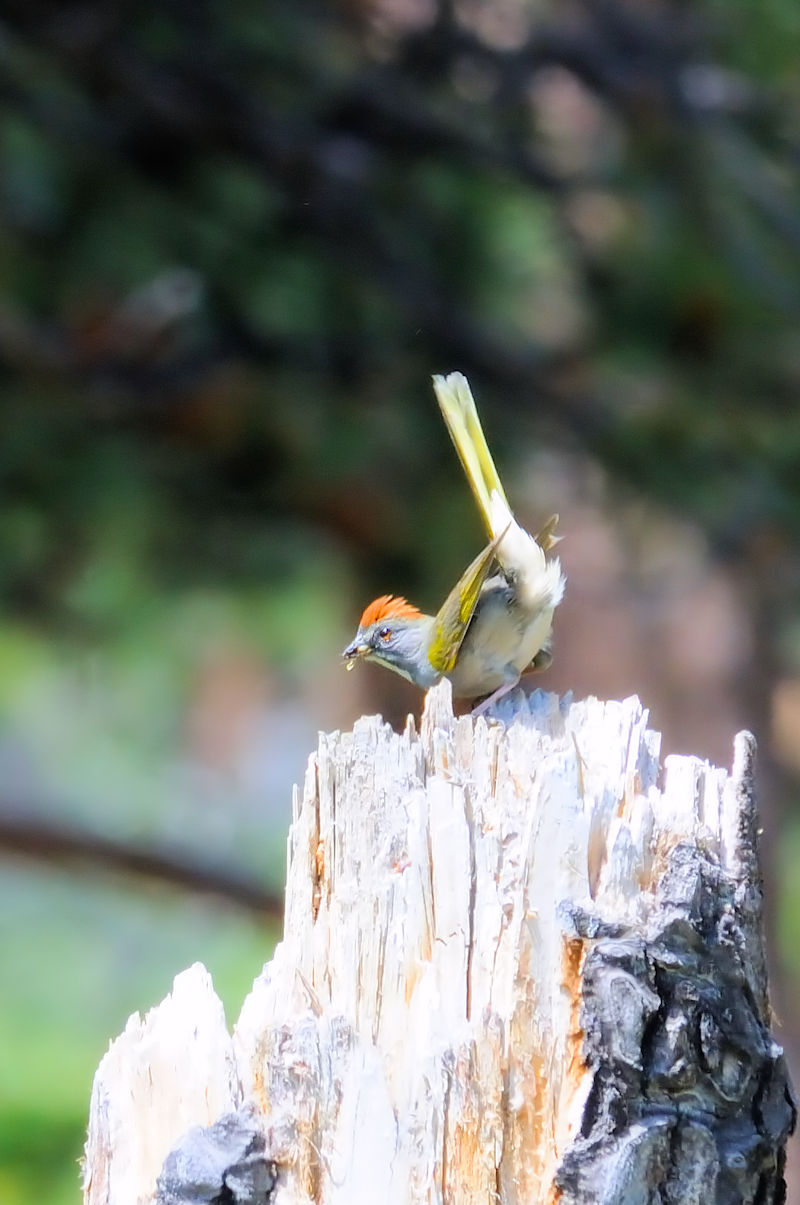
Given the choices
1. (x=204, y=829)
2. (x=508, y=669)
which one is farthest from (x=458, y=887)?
(x=204, y=829)

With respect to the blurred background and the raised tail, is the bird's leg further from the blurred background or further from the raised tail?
the blurred background

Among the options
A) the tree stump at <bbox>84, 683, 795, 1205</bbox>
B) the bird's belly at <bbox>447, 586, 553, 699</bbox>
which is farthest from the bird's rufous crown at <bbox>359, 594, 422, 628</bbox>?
the tree stump at <bbox>84, 683, 795, 1205</bbox>

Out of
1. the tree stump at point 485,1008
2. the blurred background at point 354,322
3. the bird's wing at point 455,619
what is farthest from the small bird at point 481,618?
the blurred background at point 354,322

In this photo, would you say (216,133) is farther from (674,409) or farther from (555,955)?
(555,955)

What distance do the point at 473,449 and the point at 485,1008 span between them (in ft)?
4.75

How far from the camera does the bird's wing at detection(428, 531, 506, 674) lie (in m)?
2.72

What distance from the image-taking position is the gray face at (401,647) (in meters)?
2.79

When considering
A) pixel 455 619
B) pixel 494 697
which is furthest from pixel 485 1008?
pixel 455 619

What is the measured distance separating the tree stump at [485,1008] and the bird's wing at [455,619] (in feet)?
2.85

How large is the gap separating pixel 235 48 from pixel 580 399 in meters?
1.34

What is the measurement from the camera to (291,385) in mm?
3984

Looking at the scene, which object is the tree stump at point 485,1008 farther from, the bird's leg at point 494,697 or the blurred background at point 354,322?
the blurred background at point 354,322

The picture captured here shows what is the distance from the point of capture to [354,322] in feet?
13.8

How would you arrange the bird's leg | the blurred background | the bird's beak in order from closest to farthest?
the bird's leg → the bird's beak → the blurred background
